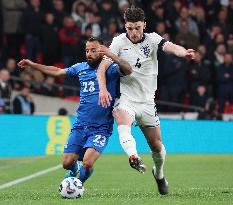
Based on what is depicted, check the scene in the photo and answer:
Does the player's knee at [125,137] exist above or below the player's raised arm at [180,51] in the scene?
below

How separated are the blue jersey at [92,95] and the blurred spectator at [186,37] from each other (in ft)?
43.9

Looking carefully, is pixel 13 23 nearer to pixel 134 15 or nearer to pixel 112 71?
pixel 112 71

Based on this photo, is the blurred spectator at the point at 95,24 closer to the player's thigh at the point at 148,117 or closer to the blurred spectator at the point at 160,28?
the blurred spectator at the point at 160,28

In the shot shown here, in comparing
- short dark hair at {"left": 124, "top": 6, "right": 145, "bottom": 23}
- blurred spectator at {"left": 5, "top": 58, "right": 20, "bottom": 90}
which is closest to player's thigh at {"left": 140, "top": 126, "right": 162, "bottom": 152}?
short dark hair at {"left": 124, "top": 6, "right": 145, "bottom": 23}

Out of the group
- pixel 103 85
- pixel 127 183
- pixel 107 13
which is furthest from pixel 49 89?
pixel 103 85

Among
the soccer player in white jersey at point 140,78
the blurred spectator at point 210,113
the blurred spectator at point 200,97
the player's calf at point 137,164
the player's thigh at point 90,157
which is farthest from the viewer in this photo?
the blurred spectator at point 200,97

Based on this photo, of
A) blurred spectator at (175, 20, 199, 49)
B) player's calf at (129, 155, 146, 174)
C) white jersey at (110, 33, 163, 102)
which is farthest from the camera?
blurred spectator at (175, 20, 199, 49)

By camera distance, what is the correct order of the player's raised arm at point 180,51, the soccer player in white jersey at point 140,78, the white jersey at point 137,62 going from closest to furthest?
1. the player's raised arm at point 180,51
2. the soccer player in white jersey at point 140,78
3. the white jersey at point 137,62

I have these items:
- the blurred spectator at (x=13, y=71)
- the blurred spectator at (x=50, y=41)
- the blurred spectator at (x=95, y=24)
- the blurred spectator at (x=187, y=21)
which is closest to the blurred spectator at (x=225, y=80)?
the blurred spectator at (x=187, y=21)

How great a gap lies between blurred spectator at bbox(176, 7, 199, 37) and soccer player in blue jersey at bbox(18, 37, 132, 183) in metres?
14.1

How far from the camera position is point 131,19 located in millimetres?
11047

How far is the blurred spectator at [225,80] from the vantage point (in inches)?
967

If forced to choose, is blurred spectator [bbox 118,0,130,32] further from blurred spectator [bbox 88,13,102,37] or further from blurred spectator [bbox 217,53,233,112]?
blurred spectator [bbox 217,53,233,112]

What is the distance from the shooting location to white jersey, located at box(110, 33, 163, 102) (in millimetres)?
11391
